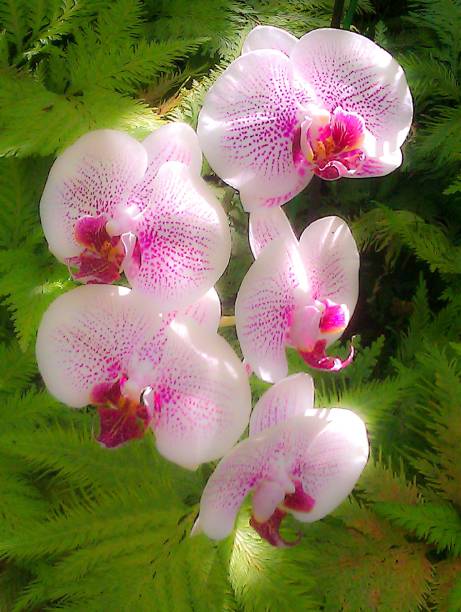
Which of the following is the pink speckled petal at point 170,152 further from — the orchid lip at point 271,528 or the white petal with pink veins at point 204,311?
the orchid lip at point 271,528

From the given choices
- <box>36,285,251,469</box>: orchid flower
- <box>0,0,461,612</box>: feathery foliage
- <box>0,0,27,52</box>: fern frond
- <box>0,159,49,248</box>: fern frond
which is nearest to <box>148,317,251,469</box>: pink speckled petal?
<box>36,285,251,469</box>: orchid flower

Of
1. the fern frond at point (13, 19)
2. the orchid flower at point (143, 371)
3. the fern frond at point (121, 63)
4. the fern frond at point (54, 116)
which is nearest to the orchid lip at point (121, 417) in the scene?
the orchid flower at point (143, 371)

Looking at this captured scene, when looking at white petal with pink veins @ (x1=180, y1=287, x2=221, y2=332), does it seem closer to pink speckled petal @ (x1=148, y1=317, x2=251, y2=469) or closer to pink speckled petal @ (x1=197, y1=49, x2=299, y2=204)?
pink speckled petal @ (x1=148, y1=317, x2=251, y2=469)

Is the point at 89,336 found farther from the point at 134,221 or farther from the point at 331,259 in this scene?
the point at 331,259

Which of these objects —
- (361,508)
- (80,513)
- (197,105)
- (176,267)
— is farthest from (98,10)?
(361,508)

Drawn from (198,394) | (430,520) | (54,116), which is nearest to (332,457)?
(198,394)

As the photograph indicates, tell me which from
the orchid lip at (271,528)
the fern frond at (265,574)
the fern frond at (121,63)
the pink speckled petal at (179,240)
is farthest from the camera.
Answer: the fern frond at (121,63)
